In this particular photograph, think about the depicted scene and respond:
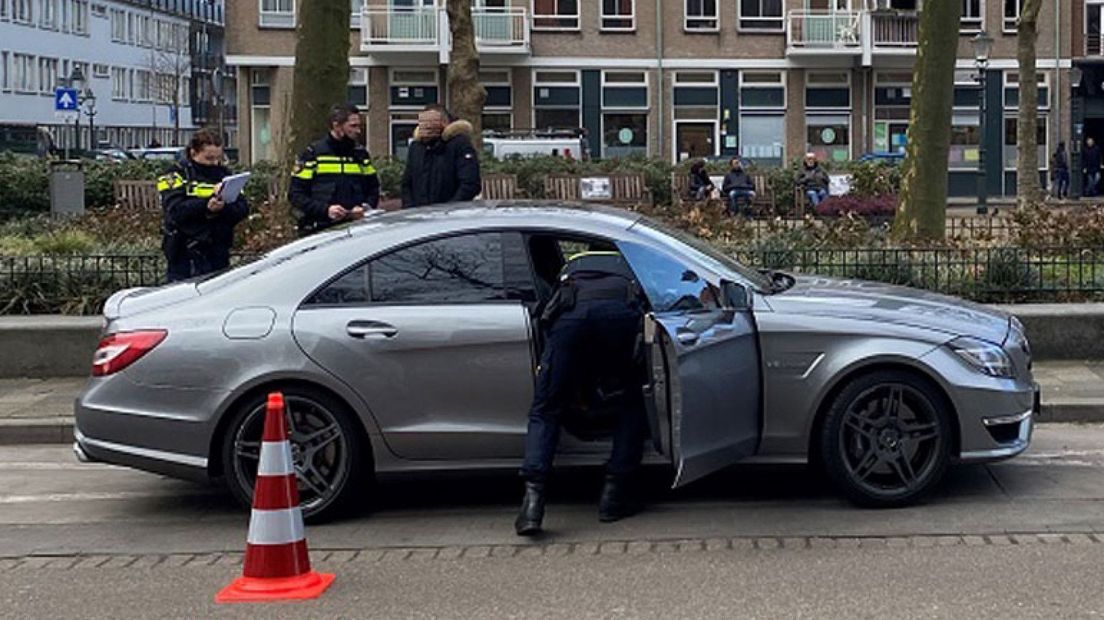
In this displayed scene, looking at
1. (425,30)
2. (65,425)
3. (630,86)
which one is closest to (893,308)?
(65,425)

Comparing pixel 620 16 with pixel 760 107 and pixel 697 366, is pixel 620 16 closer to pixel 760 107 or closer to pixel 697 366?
pixel 760 107

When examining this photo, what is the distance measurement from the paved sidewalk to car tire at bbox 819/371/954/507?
286 cm

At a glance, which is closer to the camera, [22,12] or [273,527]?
[273,527]

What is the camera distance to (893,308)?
→ 23.9 ft

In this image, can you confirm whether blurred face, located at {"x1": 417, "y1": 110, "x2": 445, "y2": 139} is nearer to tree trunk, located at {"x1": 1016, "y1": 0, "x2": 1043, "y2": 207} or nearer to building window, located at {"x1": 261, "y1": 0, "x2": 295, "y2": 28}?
tree trunk, located at {"x1": 1016, "y1": 0, "x2": 1043, "y2": 207}

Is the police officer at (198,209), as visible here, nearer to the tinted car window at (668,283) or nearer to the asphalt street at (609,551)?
the asphalt street at (609,551)

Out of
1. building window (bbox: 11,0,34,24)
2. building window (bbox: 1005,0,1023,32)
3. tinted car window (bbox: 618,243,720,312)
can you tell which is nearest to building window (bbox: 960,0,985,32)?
building window (bbox: 1005,0,1023,32)

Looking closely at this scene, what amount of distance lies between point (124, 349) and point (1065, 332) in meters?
7.58

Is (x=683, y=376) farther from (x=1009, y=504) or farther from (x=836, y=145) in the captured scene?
(x=836, y=145)

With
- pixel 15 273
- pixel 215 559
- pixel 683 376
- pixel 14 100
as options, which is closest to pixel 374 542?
pixel 215 559

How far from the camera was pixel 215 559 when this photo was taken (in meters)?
6.68

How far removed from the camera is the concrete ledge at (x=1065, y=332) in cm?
1131

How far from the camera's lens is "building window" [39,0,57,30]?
74.6 meters

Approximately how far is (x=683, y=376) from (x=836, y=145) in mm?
40244
